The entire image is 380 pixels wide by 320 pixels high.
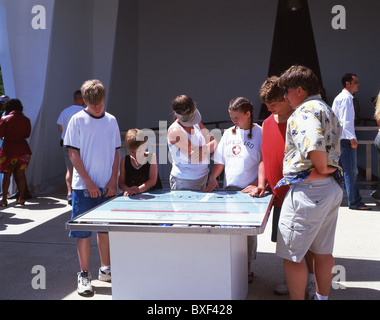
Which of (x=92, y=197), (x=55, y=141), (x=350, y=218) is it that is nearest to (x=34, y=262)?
(x=92, y=197)

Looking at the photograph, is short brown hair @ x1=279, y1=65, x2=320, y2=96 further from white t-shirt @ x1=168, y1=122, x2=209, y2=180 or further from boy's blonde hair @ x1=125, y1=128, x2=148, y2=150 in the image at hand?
boy's blonde hair @ x1=125, y1=128, x2=148, y2=150

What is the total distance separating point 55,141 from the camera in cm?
835

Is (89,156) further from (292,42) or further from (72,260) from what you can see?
(292,42)

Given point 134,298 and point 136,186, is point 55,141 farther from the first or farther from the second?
point 134,298

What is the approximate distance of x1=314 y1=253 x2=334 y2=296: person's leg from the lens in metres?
3.05

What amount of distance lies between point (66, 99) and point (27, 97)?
3.56 ft

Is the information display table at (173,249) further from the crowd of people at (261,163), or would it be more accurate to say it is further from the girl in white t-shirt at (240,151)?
the girl in white t-shirt at (240,151)

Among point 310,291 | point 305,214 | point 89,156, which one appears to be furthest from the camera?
point 89,156

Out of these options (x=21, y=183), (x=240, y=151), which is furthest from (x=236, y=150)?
(x=21, y=183)

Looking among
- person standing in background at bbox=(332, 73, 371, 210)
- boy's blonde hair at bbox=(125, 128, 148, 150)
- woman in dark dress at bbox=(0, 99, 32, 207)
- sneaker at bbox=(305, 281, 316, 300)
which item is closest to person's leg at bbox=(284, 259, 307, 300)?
sneaker at bbox=(305, 281, 316, 300)

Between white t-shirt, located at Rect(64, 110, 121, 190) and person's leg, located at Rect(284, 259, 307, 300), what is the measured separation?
1546 mm

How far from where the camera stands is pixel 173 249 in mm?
2986

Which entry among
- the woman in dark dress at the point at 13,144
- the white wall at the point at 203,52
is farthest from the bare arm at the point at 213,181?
the white wall at the point at 203,52

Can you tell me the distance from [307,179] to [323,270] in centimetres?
60
